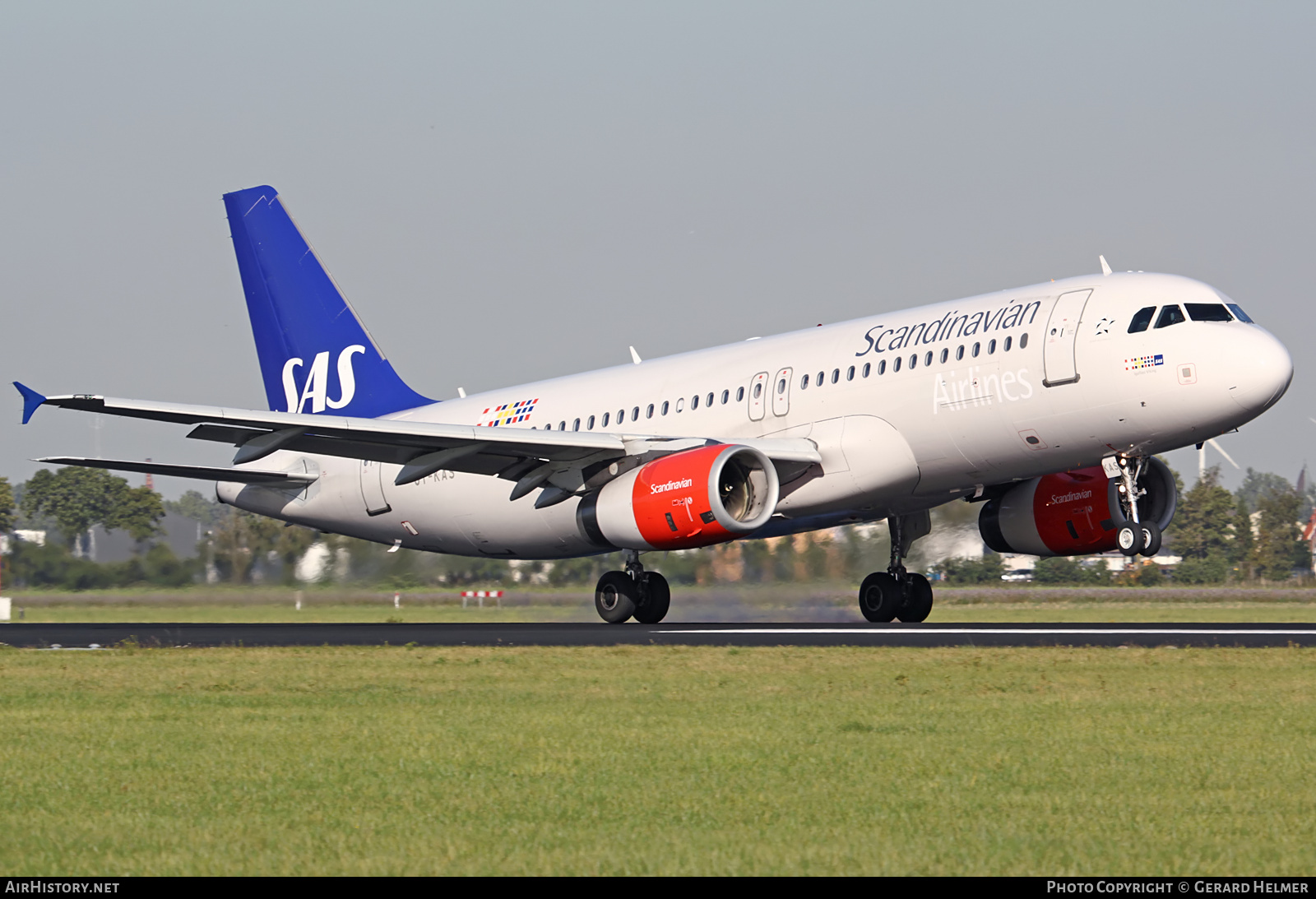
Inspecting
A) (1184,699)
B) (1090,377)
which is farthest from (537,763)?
(1090,377)

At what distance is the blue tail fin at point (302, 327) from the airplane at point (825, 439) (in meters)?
1.62

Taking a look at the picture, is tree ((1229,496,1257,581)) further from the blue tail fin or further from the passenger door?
the passenger door

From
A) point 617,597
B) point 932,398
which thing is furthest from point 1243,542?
point 932,398

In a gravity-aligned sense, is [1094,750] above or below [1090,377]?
below

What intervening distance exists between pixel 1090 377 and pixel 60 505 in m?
29.5

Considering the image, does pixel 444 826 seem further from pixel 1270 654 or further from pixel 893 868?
pixel 1270 654

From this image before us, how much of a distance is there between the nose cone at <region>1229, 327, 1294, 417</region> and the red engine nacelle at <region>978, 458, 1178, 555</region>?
4.60 meters

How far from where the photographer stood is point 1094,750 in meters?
10.7

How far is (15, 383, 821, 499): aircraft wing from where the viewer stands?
82.9 feet

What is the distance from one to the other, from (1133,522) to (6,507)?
33847mm

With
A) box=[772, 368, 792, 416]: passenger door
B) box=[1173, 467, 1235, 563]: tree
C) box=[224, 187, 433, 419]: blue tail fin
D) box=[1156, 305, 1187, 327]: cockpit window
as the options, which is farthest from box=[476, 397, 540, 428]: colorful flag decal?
box=[1173, 467, 1235, 563]: tree

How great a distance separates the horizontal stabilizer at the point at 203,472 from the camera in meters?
28.9

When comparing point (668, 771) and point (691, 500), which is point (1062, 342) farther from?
point (668, 771)

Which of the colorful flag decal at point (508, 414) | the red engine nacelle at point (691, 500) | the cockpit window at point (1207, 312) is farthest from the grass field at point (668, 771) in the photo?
the colorful flag decal at point (508, 414)
